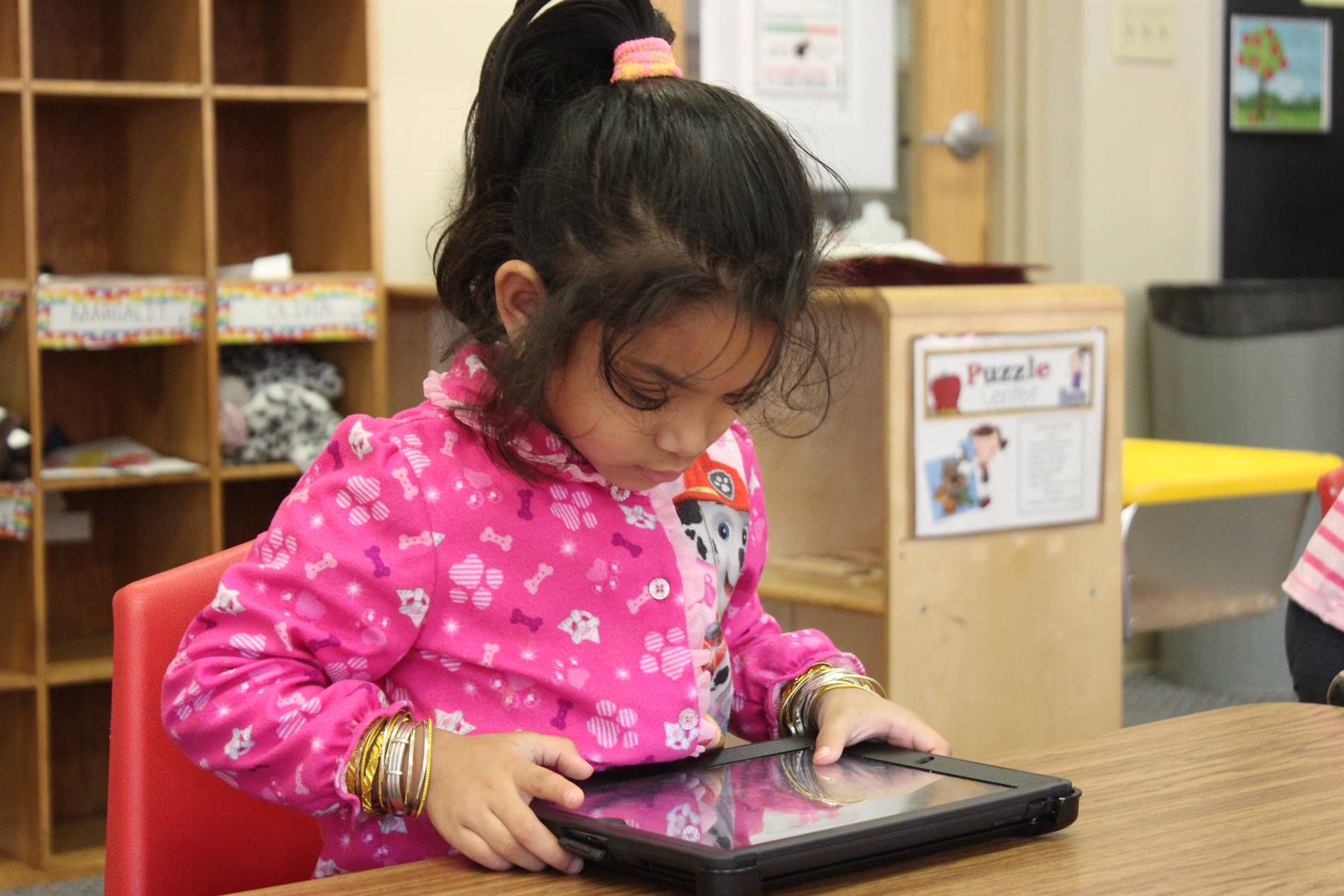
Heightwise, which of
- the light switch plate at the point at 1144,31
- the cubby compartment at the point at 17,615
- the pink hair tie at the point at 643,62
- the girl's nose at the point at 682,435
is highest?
the light switch plate at the point at 1144,31

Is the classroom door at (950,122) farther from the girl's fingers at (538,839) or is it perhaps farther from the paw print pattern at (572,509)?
the girl's fingers at (538,839)

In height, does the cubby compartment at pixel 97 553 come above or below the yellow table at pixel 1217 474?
below

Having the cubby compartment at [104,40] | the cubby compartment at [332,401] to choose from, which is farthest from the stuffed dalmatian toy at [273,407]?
the cubby compartment at [104,40]

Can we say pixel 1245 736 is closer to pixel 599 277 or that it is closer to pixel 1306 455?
pixel 599 277

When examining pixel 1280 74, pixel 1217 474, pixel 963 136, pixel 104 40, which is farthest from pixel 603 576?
pixel 1280 74

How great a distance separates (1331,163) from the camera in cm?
373

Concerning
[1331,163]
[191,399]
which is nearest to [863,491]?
[191,399]

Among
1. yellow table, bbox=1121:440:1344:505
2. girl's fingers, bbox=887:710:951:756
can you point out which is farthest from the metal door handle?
girl's fingers, bbox=887:710:951:756

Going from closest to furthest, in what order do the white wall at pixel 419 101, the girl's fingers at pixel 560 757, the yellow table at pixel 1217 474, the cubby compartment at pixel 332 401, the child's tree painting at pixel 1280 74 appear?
the girl's fingers at pixel 560 757
the yellow table at pixel 1217 474
the cubby compartment at pixel 332 401
the white wall at pixel 419 101
the child's tree painting at pixel 1280 74

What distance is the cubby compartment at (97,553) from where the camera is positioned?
256 centimetres

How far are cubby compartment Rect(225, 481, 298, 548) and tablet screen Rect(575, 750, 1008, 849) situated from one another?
2.03 metres

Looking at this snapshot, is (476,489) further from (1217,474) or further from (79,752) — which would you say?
(79,752)

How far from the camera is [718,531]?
3.31ft

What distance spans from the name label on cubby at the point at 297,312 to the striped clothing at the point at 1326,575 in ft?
5.06
